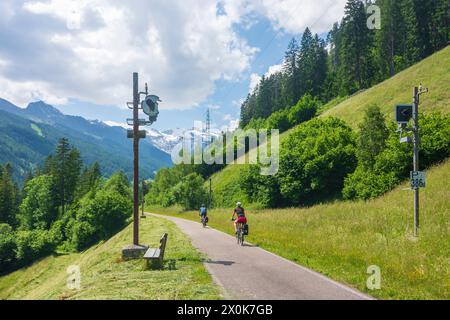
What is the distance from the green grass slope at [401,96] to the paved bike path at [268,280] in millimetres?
39210

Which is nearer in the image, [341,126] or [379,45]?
[341,126]

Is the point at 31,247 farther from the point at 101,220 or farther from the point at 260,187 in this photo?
the point at 260,187

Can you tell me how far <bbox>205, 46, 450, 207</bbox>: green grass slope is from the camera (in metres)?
49.2

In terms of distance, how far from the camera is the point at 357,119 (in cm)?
5819

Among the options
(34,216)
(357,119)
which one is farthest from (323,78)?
(34,216)

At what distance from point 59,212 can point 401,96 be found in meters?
73.9

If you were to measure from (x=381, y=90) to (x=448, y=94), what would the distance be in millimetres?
16522

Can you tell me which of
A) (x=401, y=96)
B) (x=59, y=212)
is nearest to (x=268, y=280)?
(x=401, y=96)

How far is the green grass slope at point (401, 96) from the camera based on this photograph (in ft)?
161

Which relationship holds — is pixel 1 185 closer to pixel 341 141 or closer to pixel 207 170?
pixel 207 170

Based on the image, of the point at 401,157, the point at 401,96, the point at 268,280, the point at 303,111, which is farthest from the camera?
the point at 303,111

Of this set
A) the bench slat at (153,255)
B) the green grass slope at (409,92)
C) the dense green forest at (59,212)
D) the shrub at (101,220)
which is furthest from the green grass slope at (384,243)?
the dense green forest at (59,212)

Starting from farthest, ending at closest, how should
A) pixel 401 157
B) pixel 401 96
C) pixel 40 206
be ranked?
1. pixel 40 206
2. pixel 401 96
3. pixel 401 157

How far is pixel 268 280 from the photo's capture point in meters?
9.84
